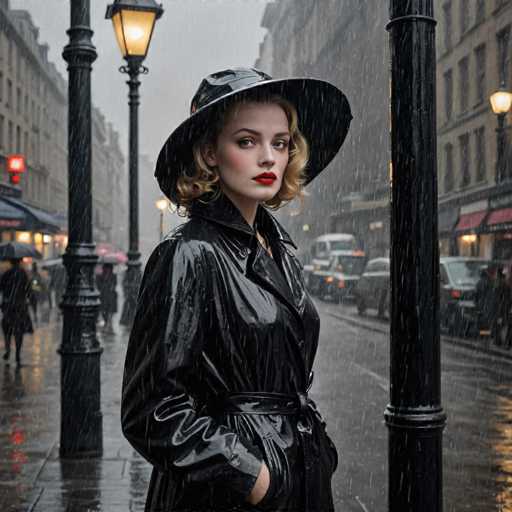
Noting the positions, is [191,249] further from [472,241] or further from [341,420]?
[472,241]

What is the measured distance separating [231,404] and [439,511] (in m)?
0.70

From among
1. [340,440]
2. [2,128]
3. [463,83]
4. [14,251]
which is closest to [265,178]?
[340,440]

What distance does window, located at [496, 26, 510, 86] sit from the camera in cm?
3003

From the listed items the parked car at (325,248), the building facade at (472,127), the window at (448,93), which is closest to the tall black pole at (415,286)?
the building facade at (472,127)

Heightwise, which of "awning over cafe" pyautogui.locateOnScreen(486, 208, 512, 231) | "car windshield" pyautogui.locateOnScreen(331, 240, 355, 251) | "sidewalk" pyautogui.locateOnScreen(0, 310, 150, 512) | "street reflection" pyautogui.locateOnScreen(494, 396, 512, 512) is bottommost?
"street reflection" pyautogui.locateOnScreen(494, 396, 512, 512)

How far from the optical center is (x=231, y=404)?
209 cm

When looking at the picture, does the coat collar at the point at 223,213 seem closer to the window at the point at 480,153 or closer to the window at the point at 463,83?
the window at the point at 480,153

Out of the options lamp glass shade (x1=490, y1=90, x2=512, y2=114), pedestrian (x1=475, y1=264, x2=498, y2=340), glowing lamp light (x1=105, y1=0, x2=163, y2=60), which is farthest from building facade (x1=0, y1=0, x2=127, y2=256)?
glowing lamp light (x1=105, y1=0, x2=163, y2=60)

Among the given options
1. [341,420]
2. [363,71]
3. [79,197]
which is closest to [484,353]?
[341,420]

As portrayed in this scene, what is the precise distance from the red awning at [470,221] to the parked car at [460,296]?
9.41m

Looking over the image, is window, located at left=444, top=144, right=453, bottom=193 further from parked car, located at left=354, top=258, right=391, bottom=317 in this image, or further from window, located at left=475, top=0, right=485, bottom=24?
parked car, located at left=354, top=258, right=391, bottom=317

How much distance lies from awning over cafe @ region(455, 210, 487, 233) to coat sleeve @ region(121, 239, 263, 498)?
28663 millimetres

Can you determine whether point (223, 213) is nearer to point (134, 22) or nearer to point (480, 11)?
point (134, 22)

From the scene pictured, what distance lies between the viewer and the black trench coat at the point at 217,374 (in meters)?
1.98
